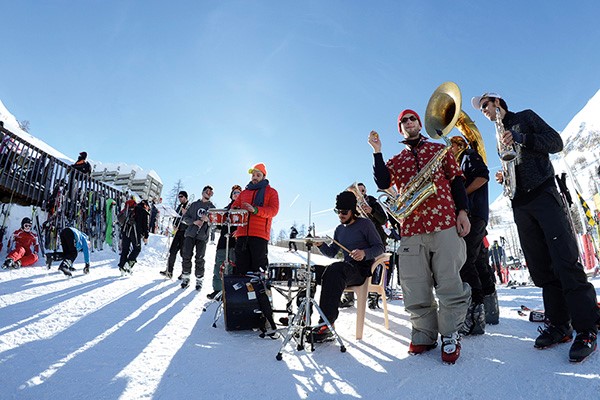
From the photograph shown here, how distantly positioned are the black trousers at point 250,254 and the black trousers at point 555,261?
2764 millimetres

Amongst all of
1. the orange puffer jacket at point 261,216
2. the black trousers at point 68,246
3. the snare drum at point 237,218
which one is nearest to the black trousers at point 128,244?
the black trousers at point 68,246

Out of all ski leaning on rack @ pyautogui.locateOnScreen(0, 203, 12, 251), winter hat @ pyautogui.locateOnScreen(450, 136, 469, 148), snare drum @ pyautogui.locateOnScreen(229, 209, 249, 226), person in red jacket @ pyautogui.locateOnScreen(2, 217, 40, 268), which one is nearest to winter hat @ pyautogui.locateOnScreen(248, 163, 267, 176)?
snare drum @ pyautogui.locateOnScreen(229, 209, 249, 226)

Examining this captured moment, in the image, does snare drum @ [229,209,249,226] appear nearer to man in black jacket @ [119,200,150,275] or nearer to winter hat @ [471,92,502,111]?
winter hat @ [471,92,502,111]

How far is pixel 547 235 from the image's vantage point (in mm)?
2383

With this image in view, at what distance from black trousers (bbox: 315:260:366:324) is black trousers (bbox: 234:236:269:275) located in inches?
52.1

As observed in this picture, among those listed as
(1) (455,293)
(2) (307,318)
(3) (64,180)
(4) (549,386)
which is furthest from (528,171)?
(3) (64,180)

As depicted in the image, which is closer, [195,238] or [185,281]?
[185,281]

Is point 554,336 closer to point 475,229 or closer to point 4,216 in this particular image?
point 475,229

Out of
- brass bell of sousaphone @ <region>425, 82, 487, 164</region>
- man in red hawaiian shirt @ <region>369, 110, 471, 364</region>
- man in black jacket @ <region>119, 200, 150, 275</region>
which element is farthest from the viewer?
man in black jacket @ <region>119, 200, 150, 275</region>

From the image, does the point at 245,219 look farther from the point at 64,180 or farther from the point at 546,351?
the point at 64,180

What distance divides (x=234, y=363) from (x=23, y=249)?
602 centimetres

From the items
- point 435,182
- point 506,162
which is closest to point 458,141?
point 506,162

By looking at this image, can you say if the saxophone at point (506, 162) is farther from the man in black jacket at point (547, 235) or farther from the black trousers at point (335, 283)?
the black trousers at point (335, 283)

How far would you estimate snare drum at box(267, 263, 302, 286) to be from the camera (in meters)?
3.13
